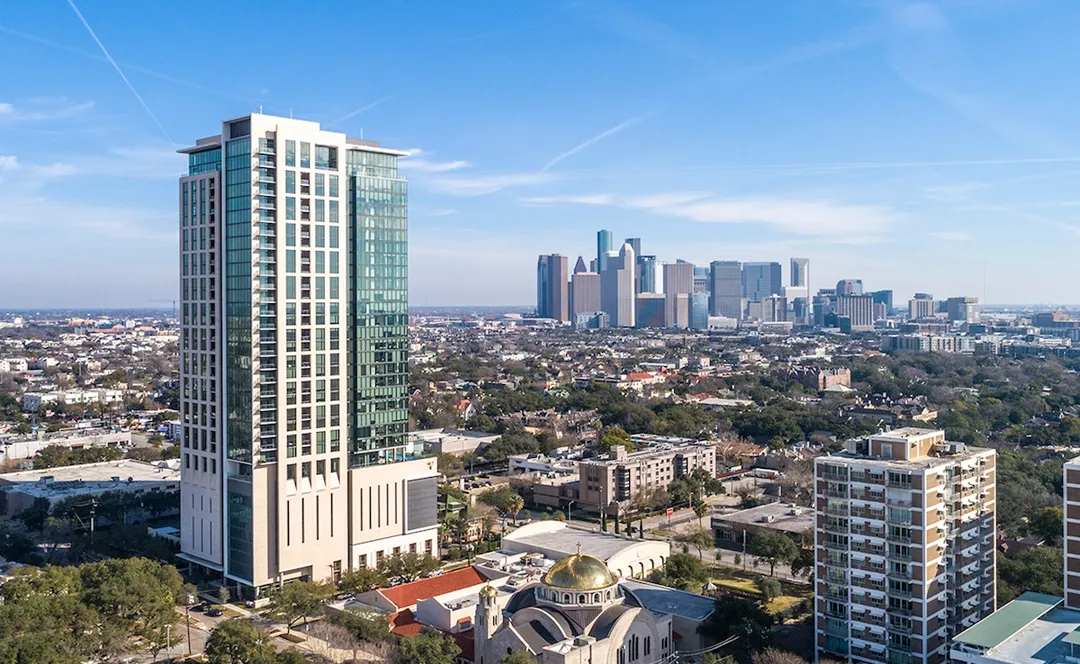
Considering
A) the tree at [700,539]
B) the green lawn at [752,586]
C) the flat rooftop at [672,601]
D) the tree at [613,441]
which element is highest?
the tree at [613,441]

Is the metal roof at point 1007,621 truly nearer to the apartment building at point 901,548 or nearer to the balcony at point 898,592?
the apartment building at point 901,548

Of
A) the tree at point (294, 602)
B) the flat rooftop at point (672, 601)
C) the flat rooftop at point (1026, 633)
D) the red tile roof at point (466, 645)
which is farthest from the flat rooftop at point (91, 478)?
the flat rooftop at point (1026, 633)

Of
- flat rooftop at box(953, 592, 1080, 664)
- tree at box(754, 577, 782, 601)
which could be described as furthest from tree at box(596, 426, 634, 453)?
flat rooftop at box(953, 592, 1080, 664)

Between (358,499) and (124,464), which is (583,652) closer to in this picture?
(358,499)

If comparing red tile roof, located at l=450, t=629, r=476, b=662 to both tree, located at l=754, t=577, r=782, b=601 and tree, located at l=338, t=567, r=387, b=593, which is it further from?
tree, located at l=754, t=577, r=782, b=601

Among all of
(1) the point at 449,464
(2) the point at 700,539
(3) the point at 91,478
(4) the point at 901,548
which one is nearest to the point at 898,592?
(4) the point at 901,548

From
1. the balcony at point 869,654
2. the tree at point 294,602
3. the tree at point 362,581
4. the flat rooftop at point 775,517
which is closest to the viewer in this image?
the balcony at point 869,654

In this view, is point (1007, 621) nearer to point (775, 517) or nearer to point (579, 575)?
point (579, 575)
